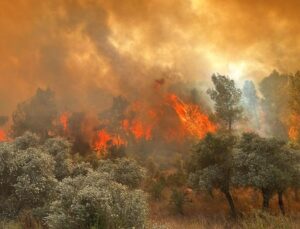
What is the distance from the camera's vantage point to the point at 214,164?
1574 inches

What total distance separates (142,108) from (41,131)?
4534cm

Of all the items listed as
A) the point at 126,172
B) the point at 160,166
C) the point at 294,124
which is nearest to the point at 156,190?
the point at 126,172

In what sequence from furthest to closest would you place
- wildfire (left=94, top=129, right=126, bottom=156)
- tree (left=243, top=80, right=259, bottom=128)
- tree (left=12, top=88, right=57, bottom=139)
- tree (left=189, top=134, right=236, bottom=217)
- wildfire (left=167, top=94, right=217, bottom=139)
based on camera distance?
1. wildfire (left=167, top=94, right=217, bottom=139)
2. wildfire (left=94, top=129, right=126, bottom=156)
3. tree (left=243, top=80, right=259, bottom=128)
4. tree (left=12, top=88, right=57, bottom=139)
5. tree (left=189, top=134, right=236, bottom=217)

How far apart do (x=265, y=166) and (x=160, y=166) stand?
44402 mm

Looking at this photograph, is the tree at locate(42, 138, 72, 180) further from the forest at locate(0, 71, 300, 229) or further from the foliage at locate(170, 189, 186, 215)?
the foliage at locate(170, 189, 186, 215)

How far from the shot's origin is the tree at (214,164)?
125 ft

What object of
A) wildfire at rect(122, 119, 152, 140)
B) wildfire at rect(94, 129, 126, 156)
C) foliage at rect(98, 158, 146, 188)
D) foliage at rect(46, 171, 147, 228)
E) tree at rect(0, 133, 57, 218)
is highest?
wildfire at rect(122, 119, 152, 140)

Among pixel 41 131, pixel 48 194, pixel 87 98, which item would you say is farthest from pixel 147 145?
pixel 48 194

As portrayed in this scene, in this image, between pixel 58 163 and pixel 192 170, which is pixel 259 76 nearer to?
pixel 192 170

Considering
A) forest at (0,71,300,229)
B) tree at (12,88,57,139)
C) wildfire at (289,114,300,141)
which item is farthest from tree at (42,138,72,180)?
wildfire at (289,114,300,141)

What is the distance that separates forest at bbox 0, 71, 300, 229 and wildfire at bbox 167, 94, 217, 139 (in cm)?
41

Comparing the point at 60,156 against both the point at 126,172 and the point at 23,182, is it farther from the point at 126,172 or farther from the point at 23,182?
the point at 23,182

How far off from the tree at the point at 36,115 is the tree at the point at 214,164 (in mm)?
53270

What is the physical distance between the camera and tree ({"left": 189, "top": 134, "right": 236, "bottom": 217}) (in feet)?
125
